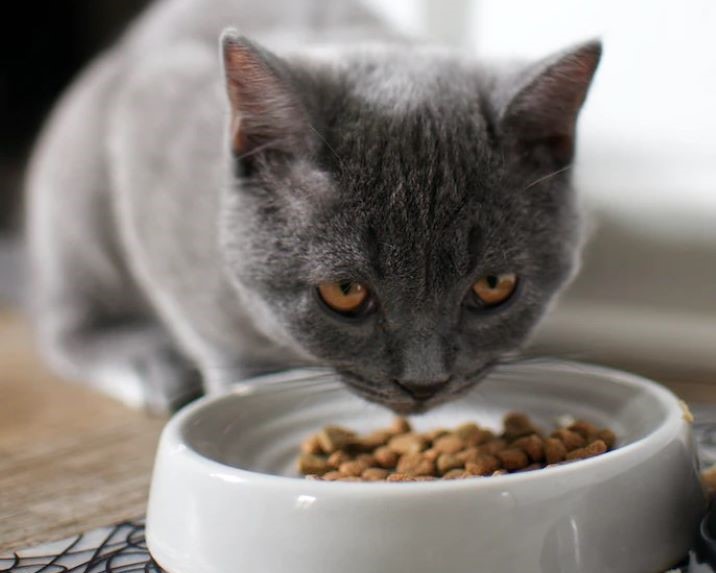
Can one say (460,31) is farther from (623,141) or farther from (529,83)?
(529,83)

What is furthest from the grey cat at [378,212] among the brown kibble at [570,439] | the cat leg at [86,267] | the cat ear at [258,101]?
the cat leg at [86,267]

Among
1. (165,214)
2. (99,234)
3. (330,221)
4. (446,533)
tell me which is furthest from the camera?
(99,234)

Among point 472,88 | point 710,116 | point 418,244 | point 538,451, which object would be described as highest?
point 472,88

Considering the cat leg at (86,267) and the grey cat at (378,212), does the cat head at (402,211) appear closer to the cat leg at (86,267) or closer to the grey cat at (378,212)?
the grey cat at (378,212)

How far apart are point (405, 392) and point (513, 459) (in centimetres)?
13

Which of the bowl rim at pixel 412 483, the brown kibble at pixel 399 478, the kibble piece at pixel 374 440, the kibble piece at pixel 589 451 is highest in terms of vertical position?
the bowl rim at pixel 412 483

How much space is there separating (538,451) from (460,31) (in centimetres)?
145

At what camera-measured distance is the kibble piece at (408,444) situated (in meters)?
1.00

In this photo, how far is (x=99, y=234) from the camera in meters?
1.76

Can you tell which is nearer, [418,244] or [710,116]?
[418,244]

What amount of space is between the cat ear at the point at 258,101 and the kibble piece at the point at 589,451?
1.43ft

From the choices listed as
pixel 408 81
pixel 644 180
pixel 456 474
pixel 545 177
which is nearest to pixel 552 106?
pixel 545 177

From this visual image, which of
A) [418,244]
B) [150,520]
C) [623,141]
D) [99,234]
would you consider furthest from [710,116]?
[150,520]

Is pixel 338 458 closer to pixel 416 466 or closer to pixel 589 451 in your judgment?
pixel 416 466
